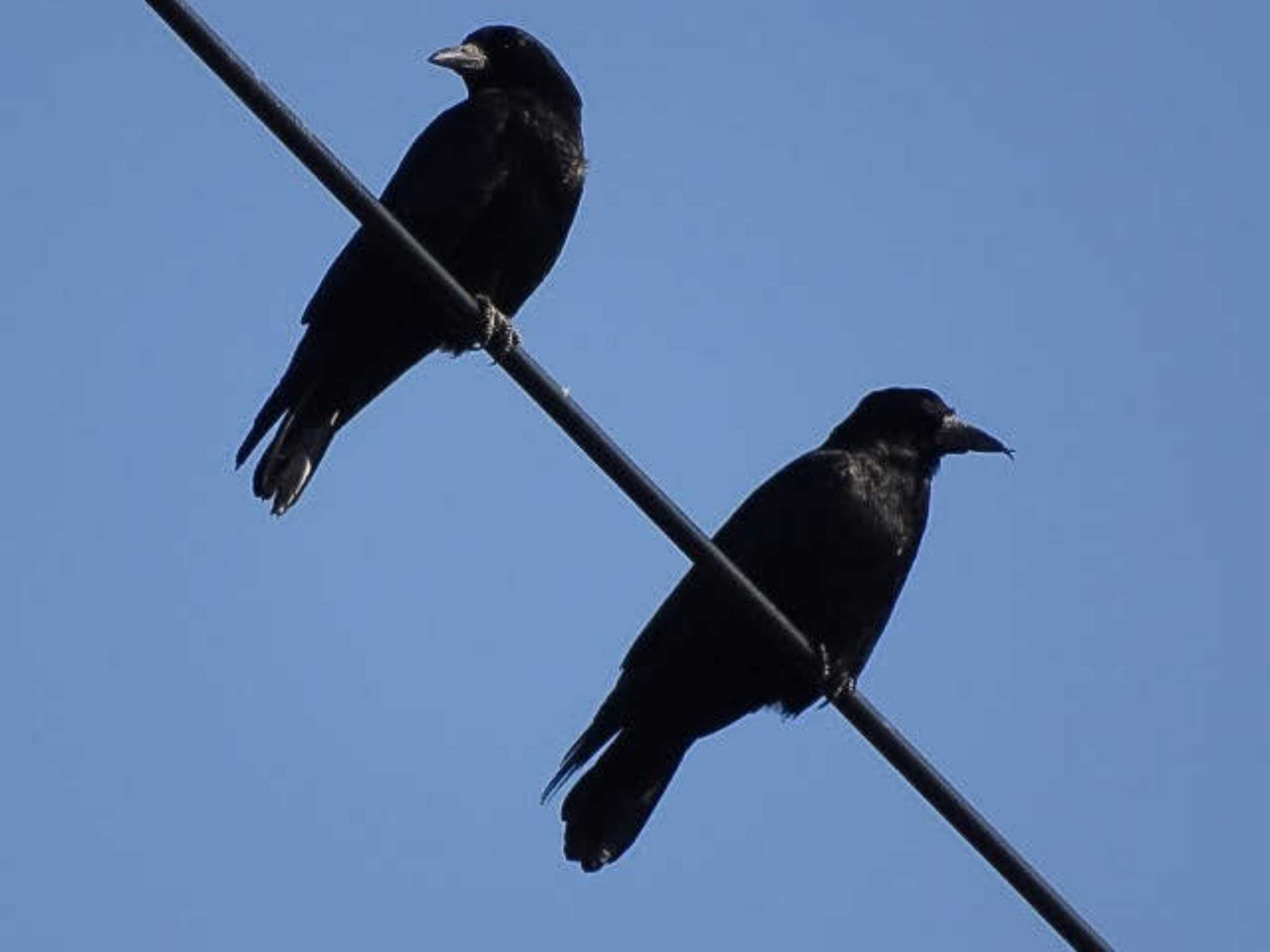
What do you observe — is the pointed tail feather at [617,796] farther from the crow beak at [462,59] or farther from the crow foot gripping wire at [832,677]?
the crow beak at [462,59]

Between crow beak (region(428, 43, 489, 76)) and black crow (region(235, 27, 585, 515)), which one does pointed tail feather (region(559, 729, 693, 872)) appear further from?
crow beak (region(428, 43, 489, 76))

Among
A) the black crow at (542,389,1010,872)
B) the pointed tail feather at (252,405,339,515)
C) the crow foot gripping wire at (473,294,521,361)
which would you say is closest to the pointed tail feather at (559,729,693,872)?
the black crow at (542,389,1010,872)

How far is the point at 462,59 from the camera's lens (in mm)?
7781

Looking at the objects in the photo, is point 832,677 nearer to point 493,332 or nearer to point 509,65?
point 493,332

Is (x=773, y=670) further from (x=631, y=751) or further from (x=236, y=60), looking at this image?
(x=236, y=60)

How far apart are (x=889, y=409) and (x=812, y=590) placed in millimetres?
Answer: 1149

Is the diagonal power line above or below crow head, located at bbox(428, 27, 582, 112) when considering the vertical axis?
below

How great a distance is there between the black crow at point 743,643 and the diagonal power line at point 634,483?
201 cm

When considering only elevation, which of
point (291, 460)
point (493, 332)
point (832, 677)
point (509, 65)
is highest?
point (509, 65)

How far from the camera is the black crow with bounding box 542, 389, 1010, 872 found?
23.0 feet

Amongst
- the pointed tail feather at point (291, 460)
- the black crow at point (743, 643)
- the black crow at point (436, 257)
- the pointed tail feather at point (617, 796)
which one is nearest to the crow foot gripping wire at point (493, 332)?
the black crow at point (436, 257)

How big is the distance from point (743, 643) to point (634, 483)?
2.53 m

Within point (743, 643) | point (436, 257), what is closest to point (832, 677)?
point (743, 643)

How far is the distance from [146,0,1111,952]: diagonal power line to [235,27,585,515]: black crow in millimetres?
2396
